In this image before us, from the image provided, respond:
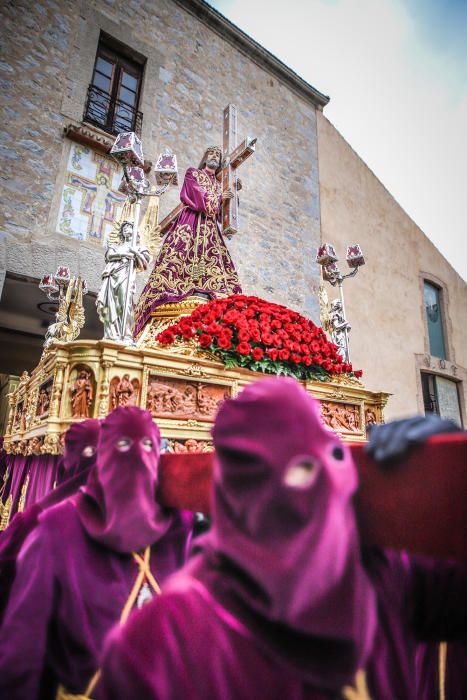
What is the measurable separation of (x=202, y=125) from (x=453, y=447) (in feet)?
32.7

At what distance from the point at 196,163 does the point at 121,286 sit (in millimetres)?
6512

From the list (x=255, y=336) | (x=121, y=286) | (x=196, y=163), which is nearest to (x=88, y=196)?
(x=196, y=163)

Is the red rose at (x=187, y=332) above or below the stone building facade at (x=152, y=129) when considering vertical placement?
below

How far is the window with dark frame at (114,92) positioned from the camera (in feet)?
25.2

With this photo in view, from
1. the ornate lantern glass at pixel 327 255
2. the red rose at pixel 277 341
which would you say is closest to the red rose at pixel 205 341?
the red rose at pixel 277 341

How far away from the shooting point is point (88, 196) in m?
7.11

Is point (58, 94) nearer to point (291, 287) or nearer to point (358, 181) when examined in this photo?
point (291, 287)

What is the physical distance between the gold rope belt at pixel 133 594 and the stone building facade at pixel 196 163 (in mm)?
5986

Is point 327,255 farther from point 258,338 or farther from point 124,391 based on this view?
point 124,391

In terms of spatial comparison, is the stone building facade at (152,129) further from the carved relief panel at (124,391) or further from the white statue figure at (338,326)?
the carved relief panel at (124,391)

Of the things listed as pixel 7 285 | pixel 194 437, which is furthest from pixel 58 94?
pixel 194 437

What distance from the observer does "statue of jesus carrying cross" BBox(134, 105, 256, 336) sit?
4.09 metres

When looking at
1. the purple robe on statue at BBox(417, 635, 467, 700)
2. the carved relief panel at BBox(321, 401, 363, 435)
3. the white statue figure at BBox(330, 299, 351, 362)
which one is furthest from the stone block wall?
the purple robe on statue at BBox(417, 635, 467, 700)

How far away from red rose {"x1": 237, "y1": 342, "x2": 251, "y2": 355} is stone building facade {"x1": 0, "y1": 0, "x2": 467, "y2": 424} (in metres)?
4.63
